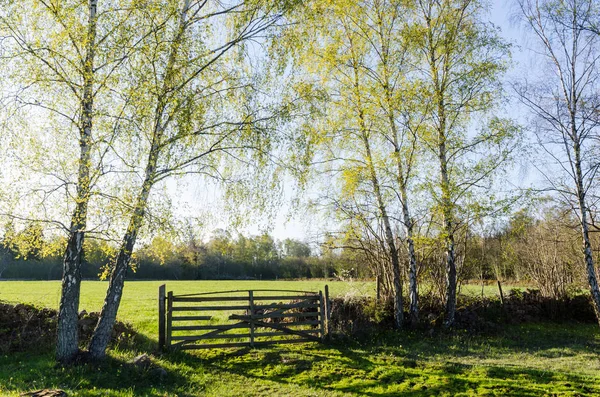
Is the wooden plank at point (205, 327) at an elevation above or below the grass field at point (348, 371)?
above

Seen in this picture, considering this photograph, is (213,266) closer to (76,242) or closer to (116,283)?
(116,283)

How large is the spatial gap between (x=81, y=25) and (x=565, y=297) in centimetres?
1819

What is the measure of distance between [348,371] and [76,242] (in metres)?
6.34

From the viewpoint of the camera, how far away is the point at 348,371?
8.66 metres

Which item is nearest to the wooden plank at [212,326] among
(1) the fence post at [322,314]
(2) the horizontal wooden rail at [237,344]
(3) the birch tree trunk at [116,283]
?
(1) the fence post at [322,314]

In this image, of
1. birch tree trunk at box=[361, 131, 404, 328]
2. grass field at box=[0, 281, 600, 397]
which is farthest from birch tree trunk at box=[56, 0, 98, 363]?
birch tree trunk at box=[361, 131, 404, 328]

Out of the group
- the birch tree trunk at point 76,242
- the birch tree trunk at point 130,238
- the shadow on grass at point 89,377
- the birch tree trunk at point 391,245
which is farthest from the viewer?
the birch tree trunk at point 391,245

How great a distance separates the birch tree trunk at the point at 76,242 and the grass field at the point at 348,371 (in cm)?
51

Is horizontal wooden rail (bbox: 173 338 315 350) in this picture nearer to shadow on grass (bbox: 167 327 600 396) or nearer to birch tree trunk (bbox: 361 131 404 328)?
shadow on grass (bbox: 167 327 600 396)

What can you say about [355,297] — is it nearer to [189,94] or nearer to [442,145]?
[442,145]

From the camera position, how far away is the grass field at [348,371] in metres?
7.25

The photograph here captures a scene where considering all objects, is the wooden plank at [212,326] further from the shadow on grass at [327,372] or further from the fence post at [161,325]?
the shadow on grass at [327,372]

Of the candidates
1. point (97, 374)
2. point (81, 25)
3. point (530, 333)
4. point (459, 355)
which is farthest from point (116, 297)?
point (530, 333)

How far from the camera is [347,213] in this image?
12789 millimetres
